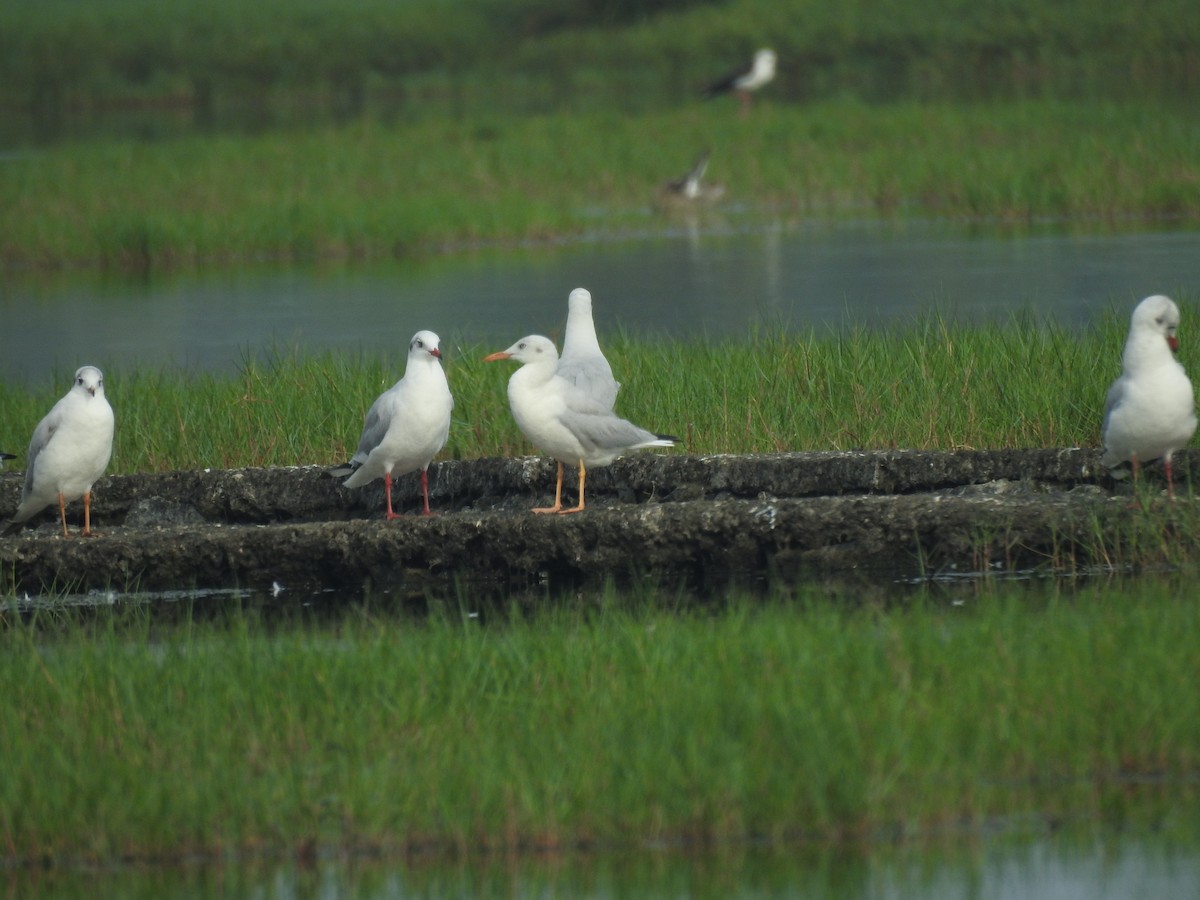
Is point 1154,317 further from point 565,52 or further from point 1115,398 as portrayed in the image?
point 565,52

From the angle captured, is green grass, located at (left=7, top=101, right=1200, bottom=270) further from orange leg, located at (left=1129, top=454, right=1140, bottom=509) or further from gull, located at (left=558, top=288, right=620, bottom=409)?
orange leg, located at (left=1129, top=454, right=1140, bottom=509)

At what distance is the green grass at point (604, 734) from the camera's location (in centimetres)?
505

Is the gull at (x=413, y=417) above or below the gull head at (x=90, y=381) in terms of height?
below

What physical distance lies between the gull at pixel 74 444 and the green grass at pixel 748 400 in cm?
174

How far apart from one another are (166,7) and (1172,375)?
2225 inches

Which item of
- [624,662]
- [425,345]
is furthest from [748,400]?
[624,662]

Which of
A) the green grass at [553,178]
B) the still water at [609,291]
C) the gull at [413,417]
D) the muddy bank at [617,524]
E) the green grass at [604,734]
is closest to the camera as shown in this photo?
the green grass at [604,734]

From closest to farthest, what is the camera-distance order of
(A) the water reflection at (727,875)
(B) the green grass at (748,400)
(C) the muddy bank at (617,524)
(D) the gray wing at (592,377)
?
(A) the water reflection at (727,875) < (C) the muddy bank at (617,524) < (D) the gray wing at (592,377) < (B) the green grass at (748,400)

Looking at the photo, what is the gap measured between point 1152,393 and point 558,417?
7.94 feet

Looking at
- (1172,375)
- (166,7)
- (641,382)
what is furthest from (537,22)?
(1172,375)

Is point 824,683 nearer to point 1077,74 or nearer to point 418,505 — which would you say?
point 418,505

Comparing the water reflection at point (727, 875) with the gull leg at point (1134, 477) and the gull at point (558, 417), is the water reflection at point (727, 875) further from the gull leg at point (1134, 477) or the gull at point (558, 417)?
the gull at point (558, 417)

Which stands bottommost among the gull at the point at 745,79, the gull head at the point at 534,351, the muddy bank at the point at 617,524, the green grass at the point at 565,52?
the muddy bank at the point at 617,524

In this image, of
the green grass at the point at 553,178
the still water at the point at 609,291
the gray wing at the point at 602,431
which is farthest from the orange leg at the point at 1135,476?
the green grass at the point at 553,178
